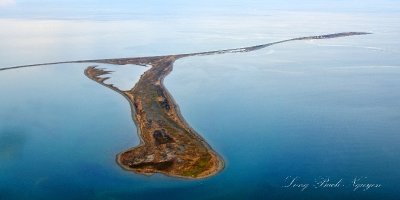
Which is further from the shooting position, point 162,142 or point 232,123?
point 232,123

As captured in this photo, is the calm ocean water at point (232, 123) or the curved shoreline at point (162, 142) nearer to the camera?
the calm ocean water at point (232, 123)

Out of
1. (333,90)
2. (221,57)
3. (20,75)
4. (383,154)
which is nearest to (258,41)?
(221,57)

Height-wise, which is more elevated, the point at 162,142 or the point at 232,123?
the point at 232,123

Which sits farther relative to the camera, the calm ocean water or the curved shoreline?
the curved shoreline
